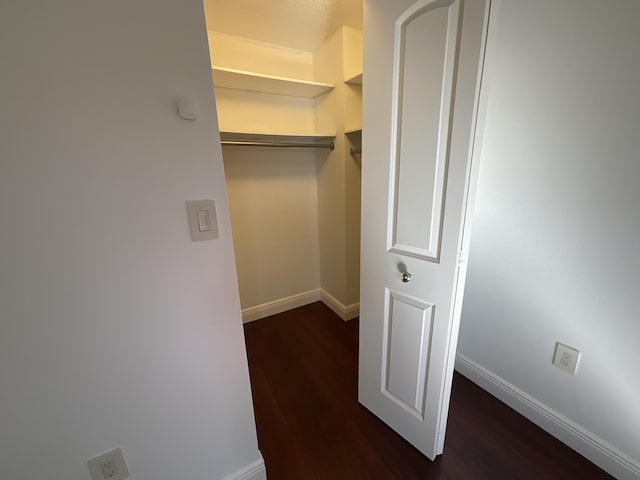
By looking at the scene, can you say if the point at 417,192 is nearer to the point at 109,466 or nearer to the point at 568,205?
the point at 568,205

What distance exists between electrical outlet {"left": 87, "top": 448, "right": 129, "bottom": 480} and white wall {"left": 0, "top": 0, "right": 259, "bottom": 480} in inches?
0.9

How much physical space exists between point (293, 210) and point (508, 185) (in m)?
1.64

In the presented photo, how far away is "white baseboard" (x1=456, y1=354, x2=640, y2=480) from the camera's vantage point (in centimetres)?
114

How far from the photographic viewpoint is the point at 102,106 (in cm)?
67

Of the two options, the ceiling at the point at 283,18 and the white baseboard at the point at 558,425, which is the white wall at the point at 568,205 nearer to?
the white baseboard at the point at 558,425

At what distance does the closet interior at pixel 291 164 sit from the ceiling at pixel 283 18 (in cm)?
8

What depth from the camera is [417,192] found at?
3.35 ft

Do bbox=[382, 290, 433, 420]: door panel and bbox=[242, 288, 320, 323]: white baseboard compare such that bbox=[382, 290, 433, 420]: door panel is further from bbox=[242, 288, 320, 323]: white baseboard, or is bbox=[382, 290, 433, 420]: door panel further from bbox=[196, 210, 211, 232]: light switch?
bbox=[242, 288, 320, 323]: white baseboard

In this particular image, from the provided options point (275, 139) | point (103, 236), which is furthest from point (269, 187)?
point (103, 236)

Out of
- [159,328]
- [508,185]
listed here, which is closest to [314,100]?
[508,185]

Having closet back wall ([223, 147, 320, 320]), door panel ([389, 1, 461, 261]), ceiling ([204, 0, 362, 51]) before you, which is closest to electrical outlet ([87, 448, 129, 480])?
door panel ([389, 1, 461, 261])

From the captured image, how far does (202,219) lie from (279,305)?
188 centimetres

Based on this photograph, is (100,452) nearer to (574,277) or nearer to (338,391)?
(338,391)

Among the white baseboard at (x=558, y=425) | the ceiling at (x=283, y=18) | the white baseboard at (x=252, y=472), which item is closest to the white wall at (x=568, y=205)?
the white baseboard at (x=558, y=425)
